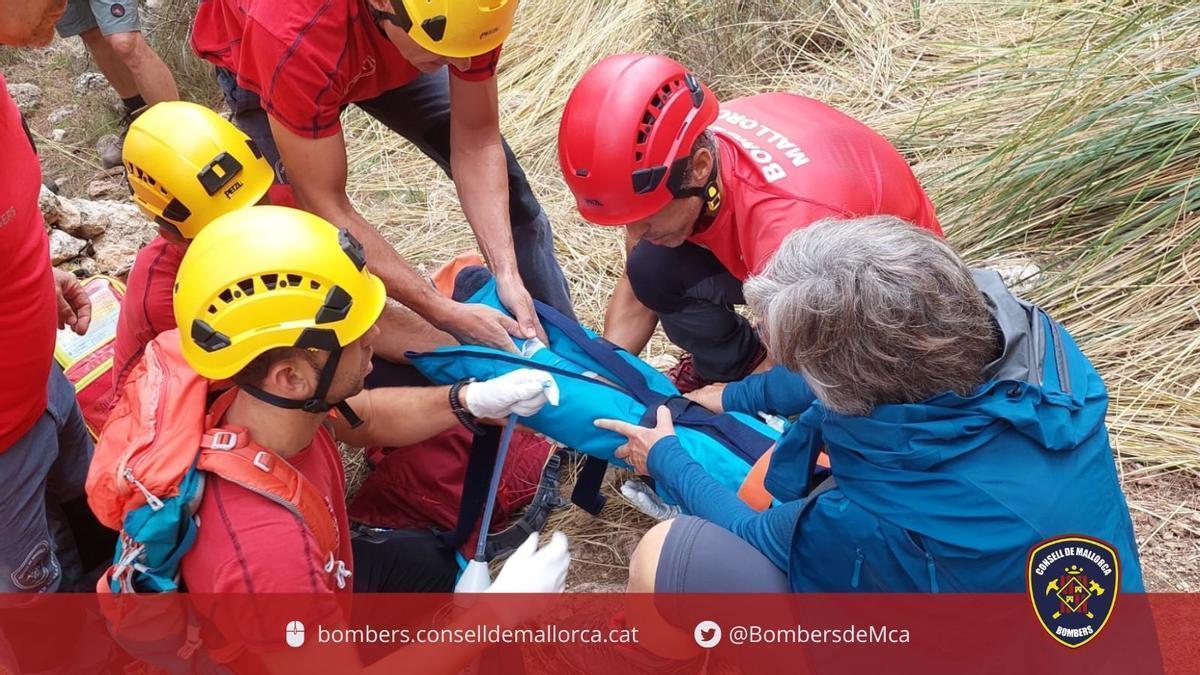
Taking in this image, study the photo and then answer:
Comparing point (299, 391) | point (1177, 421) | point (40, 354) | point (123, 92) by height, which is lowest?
point (123, 92)

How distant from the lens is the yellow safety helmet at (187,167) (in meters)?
2.72

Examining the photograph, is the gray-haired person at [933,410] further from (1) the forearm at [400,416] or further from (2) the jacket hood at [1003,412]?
(1) the forearm at [400,416]

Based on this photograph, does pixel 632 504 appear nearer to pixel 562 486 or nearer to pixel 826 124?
pixel 562 486

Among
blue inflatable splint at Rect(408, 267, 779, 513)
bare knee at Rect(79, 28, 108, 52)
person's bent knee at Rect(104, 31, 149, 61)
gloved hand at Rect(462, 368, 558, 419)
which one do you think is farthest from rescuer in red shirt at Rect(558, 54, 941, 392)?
bare knee at Rect(79, 28, 108, 52)

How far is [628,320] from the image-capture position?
12.0ft

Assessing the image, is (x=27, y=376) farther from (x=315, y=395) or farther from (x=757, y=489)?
(x=757, y=489)

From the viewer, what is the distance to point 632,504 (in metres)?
3.36

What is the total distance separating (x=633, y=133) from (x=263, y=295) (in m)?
1.14

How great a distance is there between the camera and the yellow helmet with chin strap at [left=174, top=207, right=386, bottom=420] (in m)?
2.03

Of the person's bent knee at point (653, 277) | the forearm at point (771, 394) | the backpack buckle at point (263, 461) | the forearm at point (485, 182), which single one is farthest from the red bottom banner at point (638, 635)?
the forearm at point (485, 182)

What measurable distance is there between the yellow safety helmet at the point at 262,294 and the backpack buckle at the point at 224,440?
0.36 ft

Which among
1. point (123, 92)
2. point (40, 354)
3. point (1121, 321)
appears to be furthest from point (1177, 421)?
point (123, 92)

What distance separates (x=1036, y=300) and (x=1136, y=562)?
69.5 inches

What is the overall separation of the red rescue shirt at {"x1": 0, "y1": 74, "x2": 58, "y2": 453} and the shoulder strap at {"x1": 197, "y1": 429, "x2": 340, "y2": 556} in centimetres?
71
